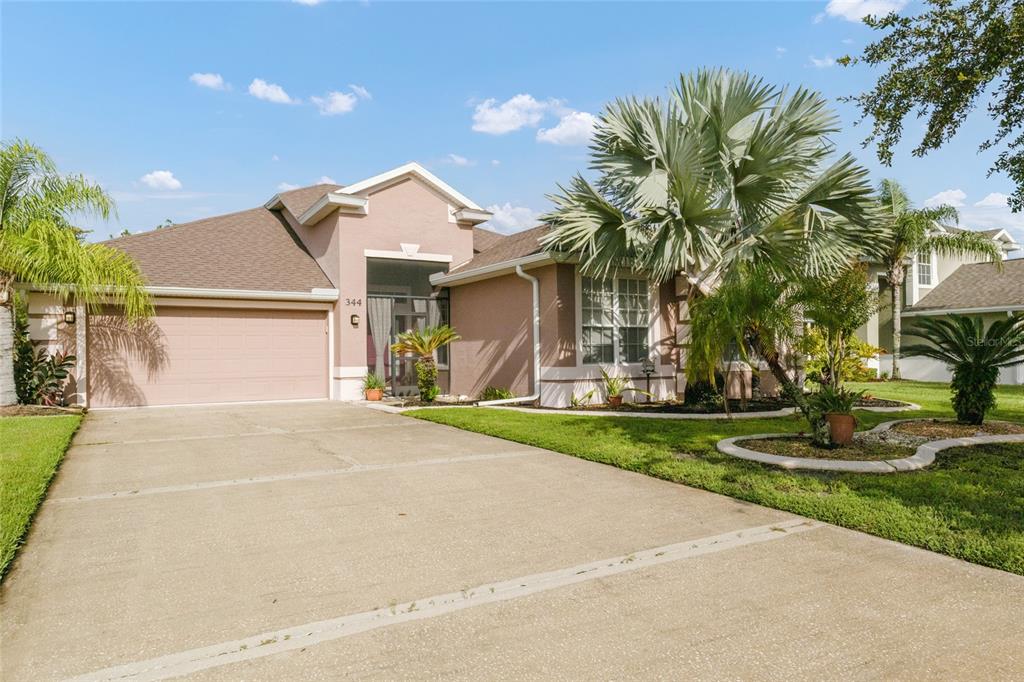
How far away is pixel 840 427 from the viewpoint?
7.17m

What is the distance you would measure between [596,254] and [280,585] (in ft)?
28.9

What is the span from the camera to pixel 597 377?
1281 centimetres

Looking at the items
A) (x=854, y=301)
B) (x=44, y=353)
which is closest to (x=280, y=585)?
(x=854, y=301)

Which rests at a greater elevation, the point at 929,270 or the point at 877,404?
the point at 929,270

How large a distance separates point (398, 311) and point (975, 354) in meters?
12.1

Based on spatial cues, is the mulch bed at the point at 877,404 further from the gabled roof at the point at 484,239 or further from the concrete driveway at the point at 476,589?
the gabled roof at the point at 484,239

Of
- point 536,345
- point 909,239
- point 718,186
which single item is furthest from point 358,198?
point 909,239

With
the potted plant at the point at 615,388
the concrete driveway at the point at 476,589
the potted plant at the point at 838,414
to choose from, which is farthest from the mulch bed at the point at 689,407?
the concrete driveway at the point at 476,589

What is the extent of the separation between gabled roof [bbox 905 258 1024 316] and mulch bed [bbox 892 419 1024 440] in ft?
48.6

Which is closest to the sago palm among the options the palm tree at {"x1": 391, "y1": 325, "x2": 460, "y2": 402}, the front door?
the palm tree at {"x1": 391, "y1": 325, "x2": 460, "y2": 402}

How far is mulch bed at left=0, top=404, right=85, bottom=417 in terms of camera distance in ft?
36.0

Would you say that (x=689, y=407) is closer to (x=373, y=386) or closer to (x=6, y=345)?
(x=373, y=386)

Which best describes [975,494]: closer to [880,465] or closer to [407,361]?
[880,465]

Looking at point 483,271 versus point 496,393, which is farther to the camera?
point 483,271
